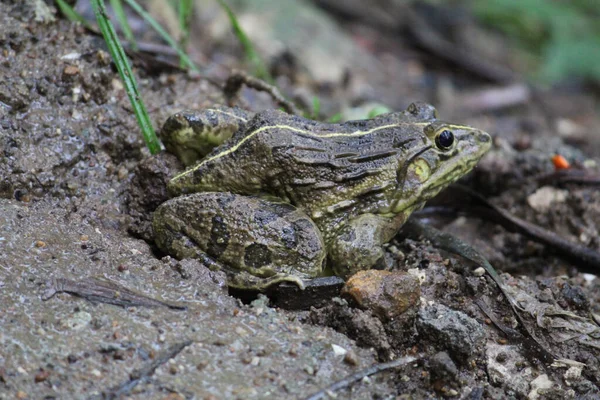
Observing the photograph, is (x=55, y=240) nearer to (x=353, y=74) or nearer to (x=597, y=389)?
(x=597, y=389)

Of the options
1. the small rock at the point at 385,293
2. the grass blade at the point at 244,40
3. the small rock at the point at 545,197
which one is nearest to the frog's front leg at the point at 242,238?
the small rock at the point at 385,293

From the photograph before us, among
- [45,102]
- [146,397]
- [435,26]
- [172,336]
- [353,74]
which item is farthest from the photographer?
[435,26]

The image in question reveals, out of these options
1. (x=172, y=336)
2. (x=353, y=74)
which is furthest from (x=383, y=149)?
(x=353, y=74)

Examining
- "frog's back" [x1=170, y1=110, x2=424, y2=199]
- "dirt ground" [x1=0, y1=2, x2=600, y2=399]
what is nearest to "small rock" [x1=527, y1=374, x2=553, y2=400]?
"dirt ground" [x1=0, y1=2, x2=600, y2=399]

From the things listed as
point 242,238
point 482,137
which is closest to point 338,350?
point 242,238

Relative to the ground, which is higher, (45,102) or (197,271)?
(45,102)

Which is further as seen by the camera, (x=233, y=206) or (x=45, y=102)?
(x=45, y=102)
